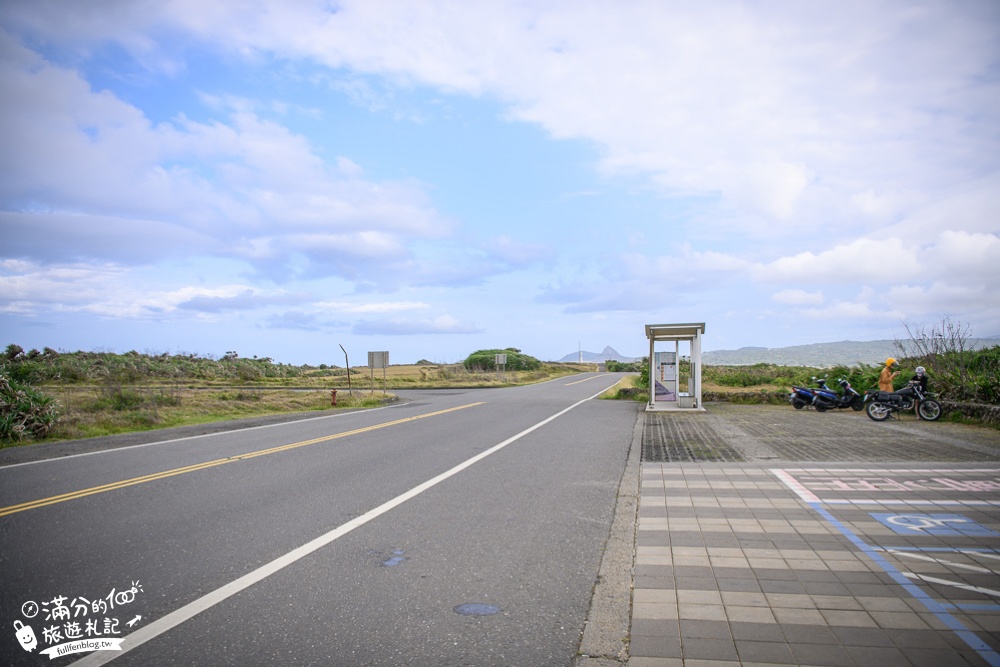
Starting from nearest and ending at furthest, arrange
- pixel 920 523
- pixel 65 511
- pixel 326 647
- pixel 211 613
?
pixel 326 647, pixel 211 613, pixel 920 523, pixel 65 511

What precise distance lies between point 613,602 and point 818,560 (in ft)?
6.43

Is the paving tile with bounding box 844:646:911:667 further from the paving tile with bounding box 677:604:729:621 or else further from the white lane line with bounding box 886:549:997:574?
the white lane line with bounding box 886:549:997:574

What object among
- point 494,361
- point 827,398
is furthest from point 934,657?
point 494,361

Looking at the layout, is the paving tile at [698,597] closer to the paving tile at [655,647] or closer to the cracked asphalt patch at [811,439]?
the paving tile at [655,647]

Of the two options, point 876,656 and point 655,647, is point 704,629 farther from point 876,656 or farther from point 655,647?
point 876,656

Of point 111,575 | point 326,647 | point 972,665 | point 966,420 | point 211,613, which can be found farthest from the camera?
point 966,420

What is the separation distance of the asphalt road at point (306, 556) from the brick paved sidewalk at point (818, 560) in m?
0.67

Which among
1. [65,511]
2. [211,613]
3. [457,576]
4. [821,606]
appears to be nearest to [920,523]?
[821,606]

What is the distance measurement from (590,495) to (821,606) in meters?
4.06

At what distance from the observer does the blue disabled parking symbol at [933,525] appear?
6242 millimetres

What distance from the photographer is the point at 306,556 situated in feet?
18.6

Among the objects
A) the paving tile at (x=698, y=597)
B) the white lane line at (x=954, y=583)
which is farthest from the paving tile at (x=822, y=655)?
the white lane line at (x=954, y=583)

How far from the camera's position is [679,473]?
380 inches

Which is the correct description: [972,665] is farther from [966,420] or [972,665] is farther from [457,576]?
[966,420]
